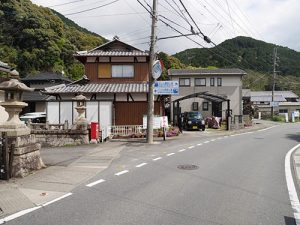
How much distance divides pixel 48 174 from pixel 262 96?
237 feet

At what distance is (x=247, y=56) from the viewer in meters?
61.7

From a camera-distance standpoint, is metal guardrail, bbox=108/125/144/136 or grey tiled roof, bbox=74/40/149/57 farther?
grey tiled roof, bbox=74/40/149/57

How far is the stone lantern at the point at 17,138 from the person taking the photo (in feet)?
32.8

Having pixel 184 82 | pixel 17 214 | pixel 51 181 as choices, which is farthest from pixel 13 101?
pixel 184 82

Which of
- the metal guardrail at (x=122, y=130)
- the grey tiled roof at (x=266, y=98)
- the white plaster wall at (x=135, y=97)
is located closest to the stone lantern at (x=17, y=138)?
the metal guardrail at (x=122, y=130)

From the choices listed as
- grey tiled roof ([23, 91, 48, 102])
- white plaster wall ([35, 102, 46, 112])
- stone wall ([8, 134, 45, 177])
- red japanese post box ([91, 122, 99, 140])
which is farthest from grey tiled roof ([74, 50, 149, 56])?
stone wall ([8, 134, 45, 177])

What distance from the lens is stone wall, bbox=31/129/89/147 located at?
1927cm

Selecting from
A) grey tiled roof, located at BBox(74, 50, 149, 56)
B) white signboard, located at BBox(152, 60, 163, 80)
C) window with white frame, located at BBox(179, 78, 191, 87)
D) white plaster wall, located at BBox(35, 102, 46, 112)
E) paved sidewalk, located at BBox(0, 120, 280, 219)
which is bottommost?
paved sidewalk, located at BBox(0, 120, 280, 219)

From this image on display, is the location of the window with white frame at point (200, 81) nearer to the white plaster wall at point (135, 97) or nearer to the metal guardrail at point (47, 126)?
the white plaster wall at point (135, 97)

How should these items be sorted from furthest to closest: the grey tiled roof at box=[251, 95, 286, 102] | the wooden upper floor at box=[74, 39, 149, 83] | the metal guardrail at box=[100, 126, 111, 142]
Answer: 1. the grey tiled roof at box=[251, 95, 286, 102]
2. the wooden upper floor at box=[74, 39, 149, 83]
3. the metal guardrail at box=[100, 126, 111, 142]

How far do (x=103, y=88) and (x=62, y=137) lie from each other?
24.3 feet

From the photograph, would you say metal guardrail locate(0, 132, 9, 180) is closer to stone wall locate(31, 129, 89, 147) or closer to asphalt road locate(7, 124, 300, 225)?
asphalt road locate(7, 124, 300, 225)

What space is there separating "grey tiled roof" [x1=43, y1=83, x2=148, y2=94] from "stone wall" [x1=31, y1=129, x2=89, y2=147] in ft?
20.7

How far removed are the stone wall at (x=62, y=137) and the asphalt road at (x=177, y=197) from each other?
6.95 meters
